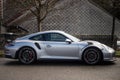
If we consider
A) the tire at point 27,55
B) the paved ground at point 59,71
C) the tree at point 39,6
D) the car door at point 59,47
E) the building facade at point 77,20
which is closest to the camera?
the paved ground at point 59,71

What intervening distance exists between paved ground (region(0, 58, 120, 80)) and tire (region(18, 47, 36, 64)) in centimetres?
23

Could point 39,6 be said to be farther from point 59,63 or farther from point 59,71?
point 59,71

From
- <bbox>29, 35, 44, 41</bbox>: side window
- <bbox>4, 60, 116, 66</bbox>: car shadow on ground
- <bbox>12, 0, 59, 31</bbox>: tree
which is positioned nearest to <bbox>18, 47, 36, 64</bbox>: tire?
<bbox>4, 60, 116, 66</bbox>: car shadow on ground

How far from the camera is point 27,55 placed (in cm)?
1259

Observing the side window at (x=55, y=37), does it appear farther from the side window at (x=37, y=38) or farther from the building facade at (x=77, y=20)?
the building facade at (x=77, y=20)

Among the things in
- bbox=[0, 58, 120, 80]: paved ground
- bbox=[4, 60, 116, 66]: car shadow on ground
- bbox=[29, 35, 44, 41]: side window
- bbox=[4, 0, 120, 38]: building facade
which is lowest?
bbox=[0, 58, 120, 80]: paved ground

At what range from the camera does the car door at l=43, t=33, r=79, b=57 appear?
1233cm

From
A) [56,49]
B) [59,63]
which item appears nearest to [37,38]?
[56,49]

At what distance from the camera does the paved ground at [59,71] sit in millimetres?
9719

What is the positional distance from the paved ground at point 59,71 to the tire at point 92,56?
0.25 m

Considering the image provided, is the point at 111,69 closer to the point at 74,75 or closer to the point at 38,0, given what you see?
the point at 74,75

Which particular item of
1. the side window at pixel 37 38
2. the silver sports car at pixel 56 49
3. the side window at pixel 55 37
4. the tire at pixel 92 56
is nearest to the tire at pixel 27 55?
the silver sports car at pixel 56 49

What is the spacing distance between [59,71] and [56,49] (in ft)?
5.70

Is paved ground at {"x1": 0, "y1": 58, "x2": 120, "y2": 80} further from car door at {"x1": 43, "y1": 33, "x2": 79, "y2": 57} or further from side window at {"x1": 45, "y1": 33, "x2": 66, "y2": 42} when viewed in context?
side window at {"x1": 45, "y1": 33, "x2": 66, "y2": 42}
